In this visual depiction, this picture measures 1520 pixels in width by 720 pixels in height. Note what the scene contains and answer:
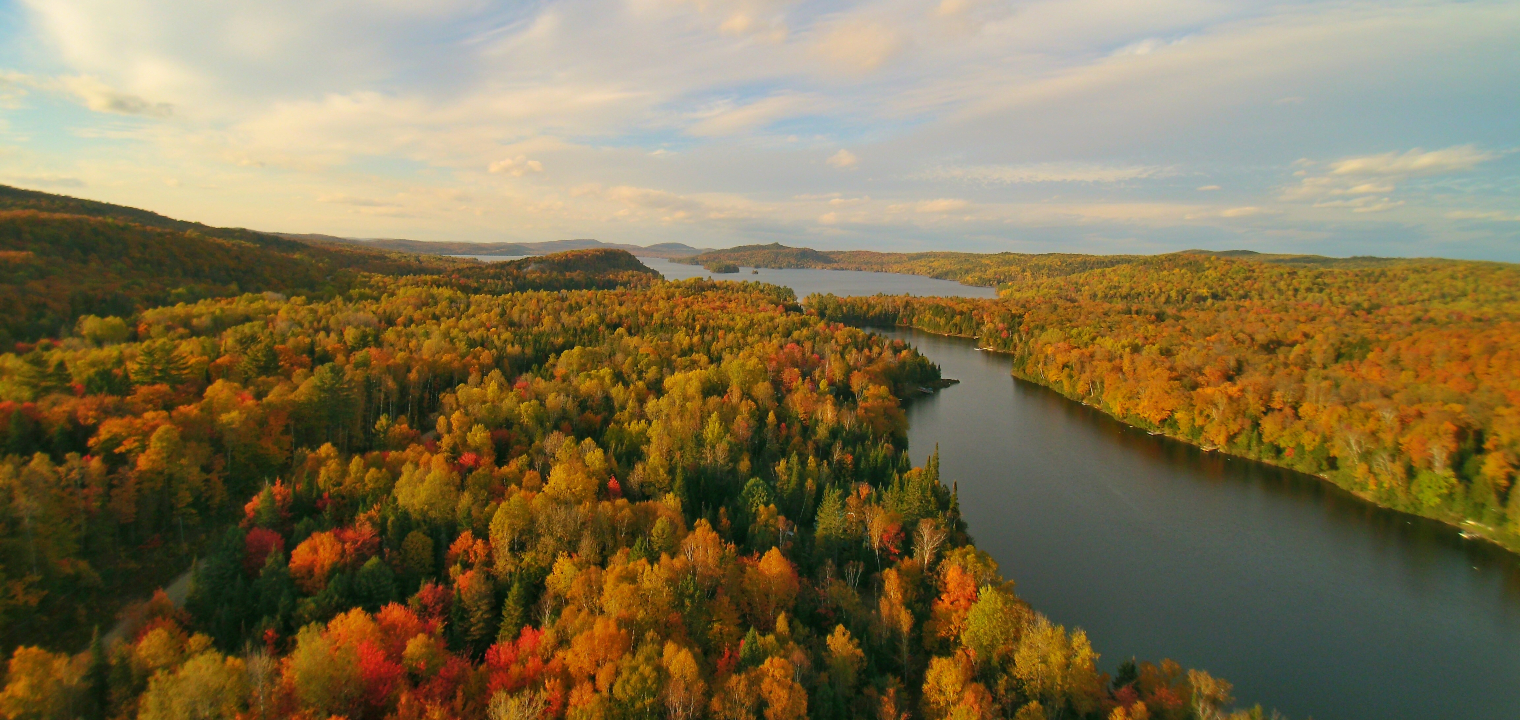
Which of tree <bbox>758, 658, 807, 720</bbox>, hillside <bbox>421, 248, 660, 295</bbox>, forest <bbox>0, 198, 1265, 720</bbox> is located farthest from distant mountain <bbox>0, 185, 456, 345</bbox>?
tree <bbox>758, 658, 807, 720</bbox>

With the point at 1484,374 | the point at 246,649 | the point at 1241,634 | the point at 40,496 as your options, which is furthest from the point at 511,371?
the point at 1484,374

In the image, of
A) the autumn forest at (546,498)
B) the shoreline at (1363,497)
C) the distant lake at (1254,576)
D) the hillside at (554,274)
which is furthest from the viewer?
the hillside at (554,274)

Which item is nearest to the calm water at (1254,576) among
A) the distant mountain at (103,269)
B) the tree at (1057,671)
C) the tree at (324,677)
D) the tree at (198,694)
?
the tree at (1057,671)

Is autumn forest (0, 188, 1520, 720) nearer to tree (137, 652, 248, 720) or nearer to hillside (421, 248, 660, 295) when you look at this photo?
tree (137, 652, 248, 720)

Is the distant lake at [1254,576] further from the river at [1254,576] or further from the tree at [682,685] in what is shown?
the tree at [682,685]

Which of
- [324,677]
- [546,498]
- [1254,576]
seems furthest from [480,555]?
[1254,576]

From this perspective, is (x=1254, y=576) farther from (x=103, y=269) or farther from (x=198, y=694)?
(x=103, y=269)

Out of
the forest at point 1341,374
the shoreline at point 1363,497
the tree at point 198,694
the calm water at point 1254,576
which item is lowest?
the calm water at point 1254,576
